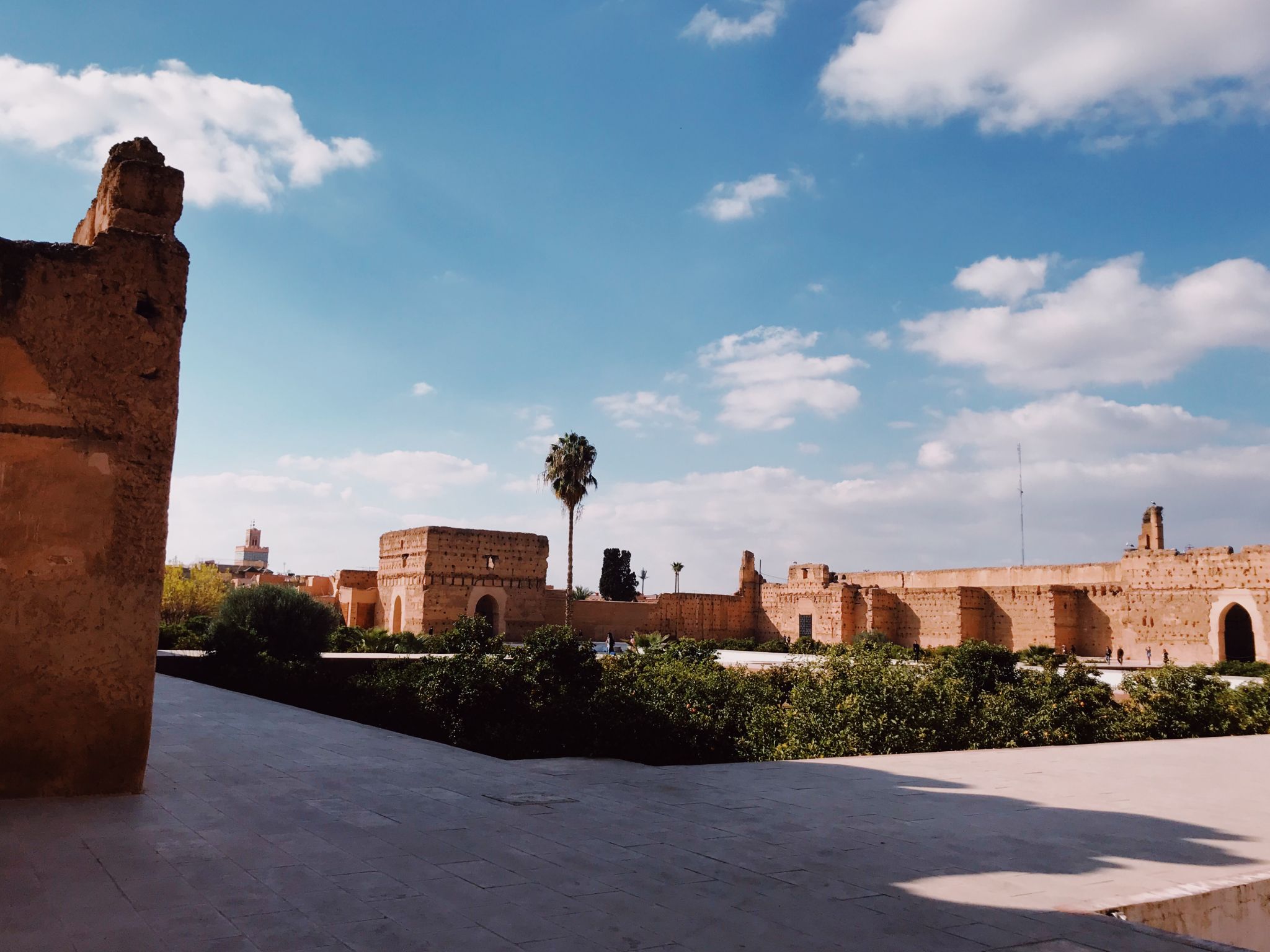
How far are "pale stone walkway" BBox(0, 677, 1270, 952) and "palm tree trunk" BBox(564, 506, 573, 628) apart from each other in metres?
24.6

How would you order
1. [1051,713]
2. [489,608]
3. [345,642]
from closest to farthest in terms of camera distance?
[1051,713] → [345,642] → [489,608]

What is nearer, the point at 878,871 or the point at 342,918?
the point at 342,918

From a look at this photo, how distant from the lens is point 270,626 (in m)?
17.7

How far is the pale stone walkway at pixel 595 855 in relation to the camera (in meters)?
3.45

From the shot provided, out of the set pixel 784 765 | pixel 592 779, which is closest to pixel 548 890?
pixel 592 779

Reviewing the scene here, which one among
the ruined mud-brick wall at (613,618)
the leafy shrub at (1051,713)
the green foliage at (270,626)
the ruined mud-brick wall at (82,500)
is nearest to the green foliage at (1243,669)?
the leafy shrub at (1051,713)

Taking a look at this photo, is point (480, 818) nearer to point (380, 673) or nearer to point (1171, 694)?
point (380, 673)

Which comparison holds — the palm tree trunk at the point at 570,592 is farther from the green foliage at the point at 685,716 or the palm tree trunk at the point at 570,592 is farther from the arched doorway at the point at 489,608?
the green foliage at the point at 685,716

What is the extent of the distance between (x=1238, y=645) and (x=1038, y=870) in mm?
29479

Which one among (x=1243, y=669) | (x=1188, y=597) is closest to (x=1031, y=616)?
(x=1188, y=597)

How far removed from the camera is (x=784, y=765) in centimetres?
790

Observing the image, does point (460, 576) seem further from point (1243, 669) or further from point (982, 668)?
point (1243, 669)

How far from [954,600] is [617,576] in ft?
72.4

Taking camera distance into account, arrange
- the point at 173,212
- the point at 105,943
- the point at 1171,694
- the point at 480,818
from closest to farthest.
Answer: the point at 105,943 → the point at 480,818 → the point at 173,212 → the point at 1171,694
